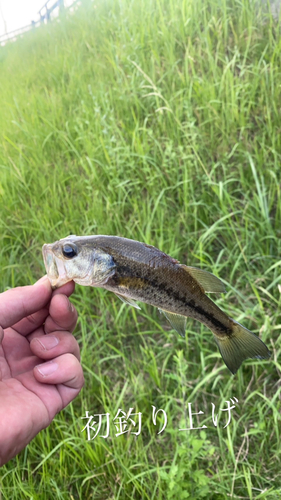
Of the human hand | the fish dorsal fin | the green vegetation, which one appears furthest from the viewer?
the green vegetation

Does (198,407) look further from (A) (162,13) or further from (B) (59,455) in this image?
(A) (162,13)

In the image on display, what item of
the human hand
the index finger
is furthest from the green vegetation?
the index finger

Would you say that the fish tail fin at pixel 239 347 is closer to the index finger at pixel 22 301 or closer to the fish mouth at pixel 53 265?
the fish mouth at pixel 53 265

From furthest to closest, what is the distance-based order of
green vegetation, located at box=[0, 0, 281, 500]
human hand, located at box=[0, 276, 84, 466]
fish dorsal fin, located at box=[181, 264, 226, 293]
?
green vegetation, located at box=[0, 0, 281, 500] → human hand, located at box=[0, 276, 84, 466] → fish dorsal fin, located at box=[181, 264, 226, 293]

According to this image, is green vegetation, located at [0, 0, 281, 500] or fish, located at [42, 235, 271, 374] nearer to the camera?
fish, located at [42, 235, 271, 374]

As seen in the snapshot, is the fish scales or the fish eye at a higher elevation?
the fish eye

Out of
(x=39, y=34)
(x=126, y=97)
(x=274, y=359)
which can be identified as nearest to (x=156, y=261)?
(x=274, y=359)

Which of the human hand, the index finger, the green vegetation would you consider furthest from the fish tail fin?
the green vegetation

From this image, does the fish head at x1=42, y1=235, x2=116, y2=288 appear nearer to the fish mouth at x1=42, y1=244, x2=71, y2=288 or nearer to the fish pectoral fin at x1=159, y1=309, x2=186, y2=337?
the fish mouth at x1=42, y1=244, x2=71, y2=288

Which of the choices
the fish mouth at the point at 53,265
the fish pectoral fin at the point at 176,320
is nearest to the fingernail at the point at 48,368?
the fish mouth at the point at 53,265
